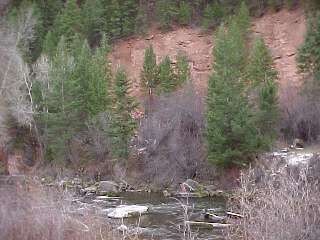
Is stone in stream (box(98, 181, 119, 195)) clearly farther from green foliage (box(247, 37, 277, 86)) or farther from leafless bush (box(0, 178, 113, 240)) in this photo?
leafless bush (box(0, 178, 113, 240))

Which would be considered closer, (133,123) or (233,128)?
(233,128)

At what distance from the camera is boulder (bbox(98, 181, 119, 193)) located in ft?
107

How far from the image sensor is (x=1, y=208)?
988 cm

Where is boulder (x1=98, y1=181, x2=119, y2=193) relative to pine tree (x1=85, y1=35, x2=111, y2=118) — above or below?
below

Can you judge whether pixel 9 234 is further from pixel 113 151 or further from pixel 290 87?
pixel 290 87

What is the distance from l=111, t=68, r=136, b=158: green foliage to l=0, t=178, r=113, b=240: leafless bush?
25.2 m

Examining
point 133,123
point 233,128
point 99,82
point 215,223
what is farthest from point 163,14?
point 215,223

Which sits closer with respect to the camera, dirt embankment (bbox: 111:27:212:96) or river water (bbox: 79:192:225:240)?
river water (bbox: 79:192:225:240)

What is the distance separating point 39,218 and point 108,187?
23.3 m

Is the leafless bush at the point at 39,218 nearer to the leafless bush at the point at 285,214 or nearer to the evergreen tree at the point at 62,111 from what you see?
the leafless bush at the point at 285,214

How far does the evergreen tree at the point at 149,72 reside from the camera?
43.9 meters

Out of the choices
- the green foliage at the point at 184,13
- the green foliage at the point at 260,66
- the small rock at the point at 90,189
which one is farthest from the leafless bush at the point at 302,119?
the green foliage at the point at 184,13

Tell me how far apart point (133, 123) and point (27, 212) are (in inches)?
1061

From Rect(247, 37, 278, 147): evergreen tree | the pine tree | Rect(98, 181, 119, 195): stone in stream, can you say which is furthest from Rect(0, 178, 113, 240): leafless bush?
the pine tree
